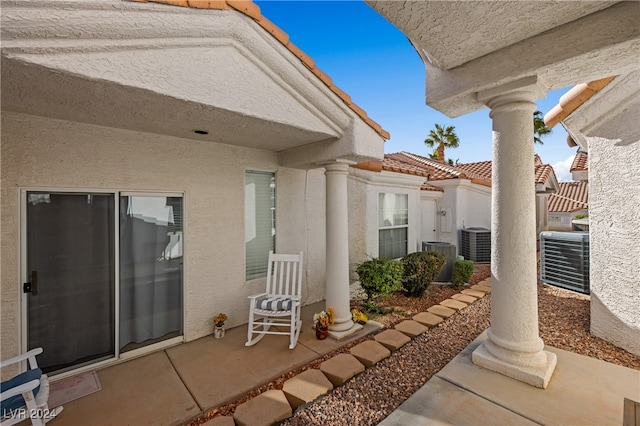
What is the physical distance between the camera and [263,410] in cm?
305

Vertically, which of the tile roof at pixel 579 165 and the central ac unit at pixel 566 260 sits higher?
the tile roof at pixel 579 165

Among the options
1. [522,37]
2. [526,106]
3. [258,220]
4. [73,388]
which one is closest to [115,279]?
[73,388]

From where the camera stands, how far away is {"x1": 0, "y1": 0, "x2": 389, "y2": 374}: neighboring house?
8.44 ft

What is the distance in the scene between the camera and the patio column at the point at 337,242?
517cm

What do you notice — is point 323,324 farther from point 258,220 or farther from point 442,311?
point 442,311

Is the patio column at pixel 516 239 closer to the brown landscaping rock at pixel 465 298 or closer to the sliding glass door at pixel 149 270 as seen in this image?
the brown landscaping rock at pixel 465 298

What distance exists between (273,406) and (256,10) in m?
4.85

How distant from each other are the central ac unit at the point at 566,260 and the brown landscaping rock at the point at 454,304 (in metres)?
2.85

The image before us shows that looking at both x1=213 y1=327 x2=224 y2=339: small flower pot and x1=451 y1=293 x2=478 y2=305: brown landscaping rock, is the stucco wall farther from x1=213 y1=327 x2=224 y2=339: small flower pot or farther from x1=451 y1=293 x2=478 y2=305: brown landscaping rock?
x1=213 y1=327 x2=224 y2=339: small flower pot

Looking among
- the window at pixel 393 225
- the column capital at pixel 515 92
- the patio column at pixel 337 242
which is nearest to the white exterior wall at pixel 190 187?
the patio column at pixel 337 242

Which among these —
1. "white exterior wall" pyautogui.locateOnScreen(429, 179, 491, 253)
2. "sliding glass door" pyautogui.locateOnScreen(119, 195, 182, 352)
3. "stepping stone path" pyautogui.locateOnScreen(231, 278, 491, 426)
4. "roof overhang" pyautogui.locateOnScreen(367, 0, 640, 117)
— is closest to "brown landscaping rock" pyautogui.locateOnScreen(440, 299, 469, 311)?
"stepping stone path" pyautogui.locateOnScreen(231, 278, 491, 426)

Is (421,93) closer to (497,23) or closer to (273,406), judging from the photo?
(497,23)

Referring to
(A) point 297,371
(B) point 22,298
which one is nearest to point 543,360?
(A) point 297,371

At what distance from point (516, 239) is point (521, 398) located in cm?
189
